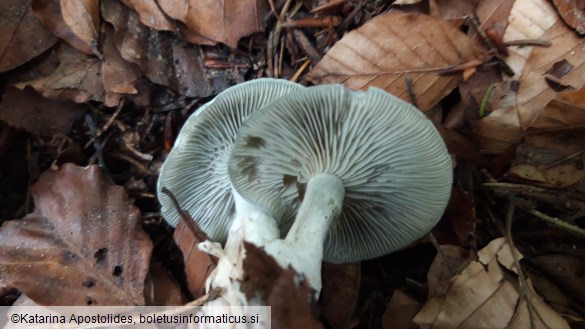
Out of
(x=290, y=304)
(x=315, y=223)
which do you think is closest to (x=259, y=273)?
(x=290, y=304)

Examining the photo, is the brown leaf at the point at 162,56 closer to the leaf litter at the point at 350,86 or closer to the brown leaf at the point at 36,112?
the leaf litter at the point at 350,86

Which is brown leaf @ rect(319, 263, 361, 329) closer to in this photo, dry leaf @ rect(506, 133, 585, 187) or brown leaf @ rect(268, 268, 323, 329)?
brown leaf @ rect(268, 268, 323, 329)

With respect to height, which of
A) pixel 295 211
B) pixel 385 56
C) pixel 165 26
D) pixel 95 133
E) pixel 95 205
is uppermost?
pixel 165 26

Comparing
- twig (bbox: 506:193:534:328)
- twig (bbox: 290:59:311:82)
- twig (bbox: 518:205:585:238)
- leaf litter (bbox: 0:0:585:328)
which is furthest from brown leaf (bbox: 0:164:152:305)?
twig (bbox: 518:205:585:238)

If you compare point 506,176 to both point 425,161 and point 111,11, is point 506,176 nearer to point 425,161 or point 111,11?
point 425,161

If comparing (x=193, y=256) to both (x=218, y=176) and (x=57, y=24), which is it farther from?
(x=57, y=24)

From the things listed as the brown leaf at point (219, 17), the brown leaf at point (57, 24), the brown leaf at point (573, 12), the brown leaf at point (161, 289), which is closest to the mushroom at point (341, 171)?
the brown leaf at point (161, 289)

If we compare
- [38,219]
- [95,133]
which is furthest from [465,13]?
[38,219]
